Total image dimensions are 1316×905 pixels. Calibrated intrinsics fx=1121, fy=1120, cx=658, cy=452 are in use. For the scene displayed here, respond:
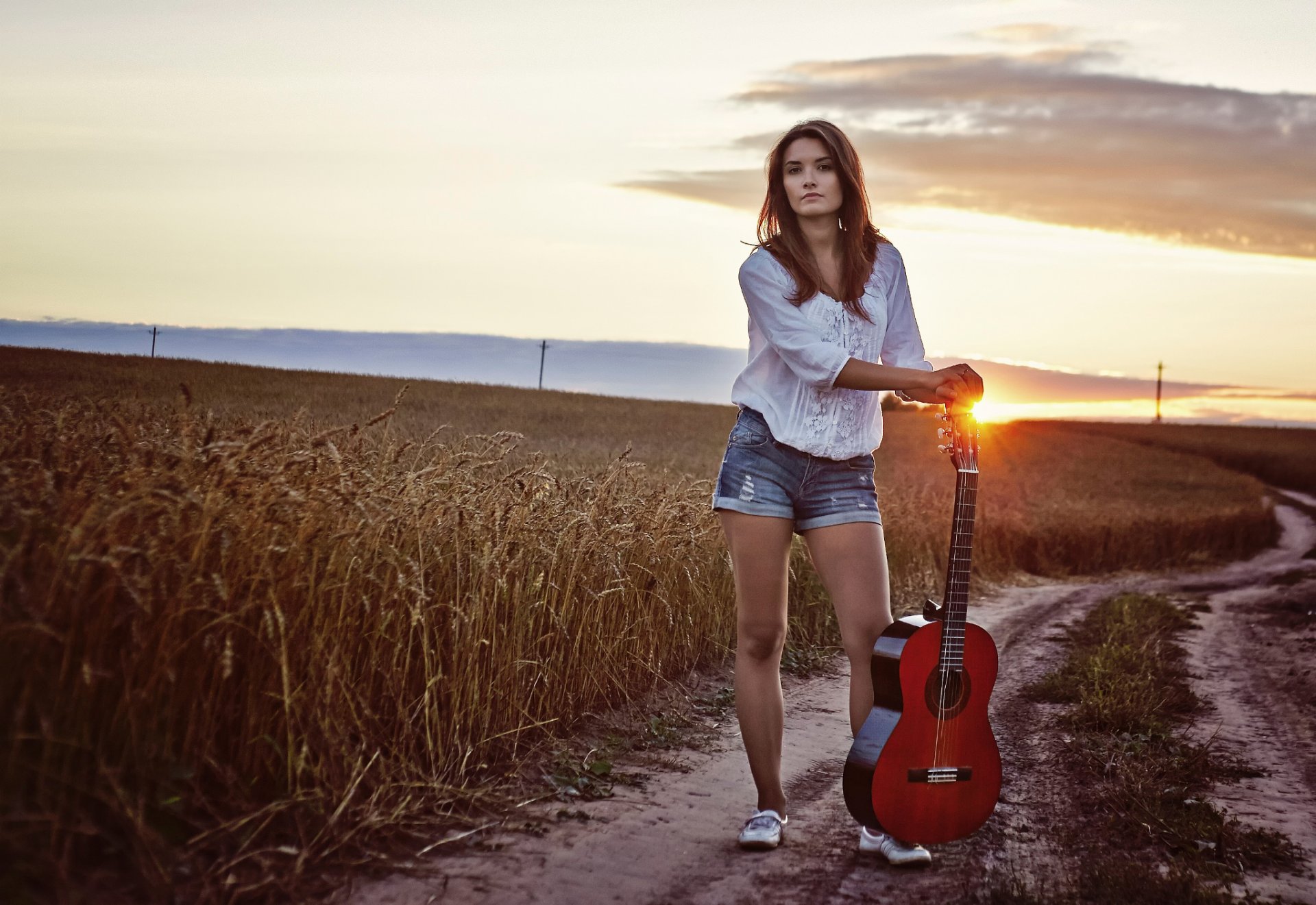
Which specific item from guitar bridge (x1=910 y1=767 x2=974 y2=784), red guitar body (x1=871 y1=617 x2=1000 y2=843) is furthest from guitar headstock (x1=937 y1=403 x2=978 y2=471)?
guitar bridge (x1=910 y1=767 x2=974 y2=784)

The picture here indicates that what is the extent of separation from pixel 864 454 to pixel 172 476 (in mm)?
2121

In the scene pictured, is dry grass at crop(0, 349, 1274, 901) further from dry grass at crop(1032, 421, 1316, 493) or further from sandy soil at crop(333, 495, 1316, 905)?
dry grass at crop(1032, 421, 1316, 493)

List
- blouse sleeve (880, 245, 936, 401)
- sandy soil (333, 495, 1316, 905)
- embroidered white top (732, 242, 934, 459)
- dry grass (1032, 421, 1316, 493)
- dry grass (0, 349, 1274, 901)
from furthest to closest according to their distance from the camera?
dry grass (1032, 421, 1316, 493) < blouse sleeve (880, 245, 936, 401) < embroidered white top (732, 242, 934, 459) < sandy soil (333, 495, 1316, 905) < dry grass (0, 349, 1274, 901)

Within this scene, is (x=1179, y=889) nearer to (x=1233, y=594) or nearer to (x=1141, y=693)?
(x=1141, y=693)

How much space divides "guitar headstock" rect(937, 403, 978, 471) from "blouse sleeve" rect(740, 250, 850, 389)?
0.39 meters

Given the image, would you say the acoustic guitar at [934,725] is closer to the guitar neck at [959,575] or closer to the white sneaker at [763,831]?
the guitar neck at [959,575]

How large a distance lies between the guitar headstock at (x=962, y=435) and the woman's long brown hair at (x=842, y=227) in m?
0.41

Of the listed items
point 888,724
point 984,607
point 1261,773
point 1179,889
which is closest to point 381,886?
point 888,724

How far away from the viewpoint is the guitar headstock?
3473 millimetres

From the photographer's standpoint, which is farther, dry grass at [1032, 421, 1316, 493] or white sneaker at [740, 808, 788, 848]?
dry grass at [1032, 421, 1316, 493]

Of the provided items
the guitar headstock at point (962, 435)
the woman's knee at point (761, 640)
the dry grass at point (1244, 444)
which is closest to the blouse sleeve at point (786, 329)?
the guitar headstock at point (962, 435)

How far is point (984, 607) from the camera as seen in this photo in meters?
11.2

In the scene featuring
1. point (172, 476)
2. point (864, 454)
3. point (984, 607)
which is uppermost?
point (864, 454)

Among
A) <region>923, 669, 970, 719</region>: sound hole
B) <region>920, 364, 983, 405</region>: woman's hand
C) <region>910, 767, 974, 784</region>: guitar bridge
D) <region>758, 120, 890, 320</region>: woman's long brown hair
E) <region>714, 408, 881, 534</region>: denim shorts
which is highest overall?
<region>758, 120, 890, 320</region>: woman's long brown hair
